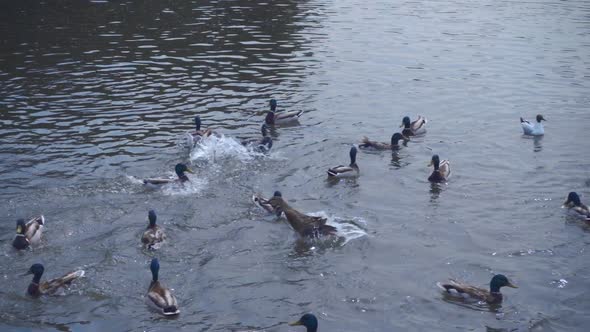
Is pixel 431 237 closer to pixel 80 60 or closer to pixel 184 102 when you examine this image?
pixel 184 102

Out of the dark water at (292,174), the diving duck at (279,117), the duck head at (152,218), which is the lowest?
the dark water at (292,174)

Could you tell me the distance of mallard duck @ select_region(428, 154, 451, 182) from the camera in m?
19.5

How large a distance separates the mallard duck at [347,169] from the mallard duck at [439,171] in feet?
6.37

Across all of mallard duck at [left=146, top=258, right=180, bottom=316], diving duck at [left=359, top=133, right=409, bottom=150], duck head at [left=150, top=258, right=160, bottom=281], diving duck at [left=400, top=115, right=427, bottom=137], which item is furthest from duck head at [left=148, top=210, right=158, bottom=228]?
diving duck at [left=400, top=115, right=427, bottom=137]

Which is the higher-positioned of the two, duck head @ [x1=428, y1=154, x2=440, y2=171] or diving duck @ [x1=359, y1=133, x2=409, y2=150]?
duck head @ [x1=428, y1=154, x2=440, y2=171]

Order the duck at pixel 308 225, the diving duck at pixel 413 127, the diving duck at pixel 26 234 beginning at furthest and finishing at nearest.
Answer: the diving duck at pixel 413 127 < the duck at pixel 308 225 < the diving duck at pixel 26 234

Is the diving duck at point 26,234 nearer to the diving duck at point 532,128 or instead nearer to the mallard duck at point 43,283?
the mallard duck at point 43,283

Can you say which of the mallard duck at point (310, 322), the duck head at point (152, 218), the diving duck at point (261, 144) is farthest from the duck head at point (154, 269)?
the diving duck at point (261, 144)

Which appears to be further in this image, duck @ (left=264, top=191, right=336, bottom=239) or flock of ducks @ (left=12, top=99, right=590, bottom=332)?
duck @ (left=264, top=191, right=336, bottom=239)

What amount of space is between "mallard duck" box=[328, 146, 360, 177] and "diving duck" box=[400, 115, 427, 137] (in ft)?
11.5

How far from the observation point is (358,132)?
923 inches

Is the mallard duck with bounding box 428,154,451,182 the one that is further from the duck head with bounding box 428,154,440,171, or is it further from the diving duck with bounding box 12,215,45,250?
the diving duck with bounding box 12,215,45,250

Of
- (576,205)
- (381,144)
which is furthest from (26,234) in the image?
(576,205)

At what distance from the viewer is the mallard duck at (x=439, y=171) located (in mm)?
19531
